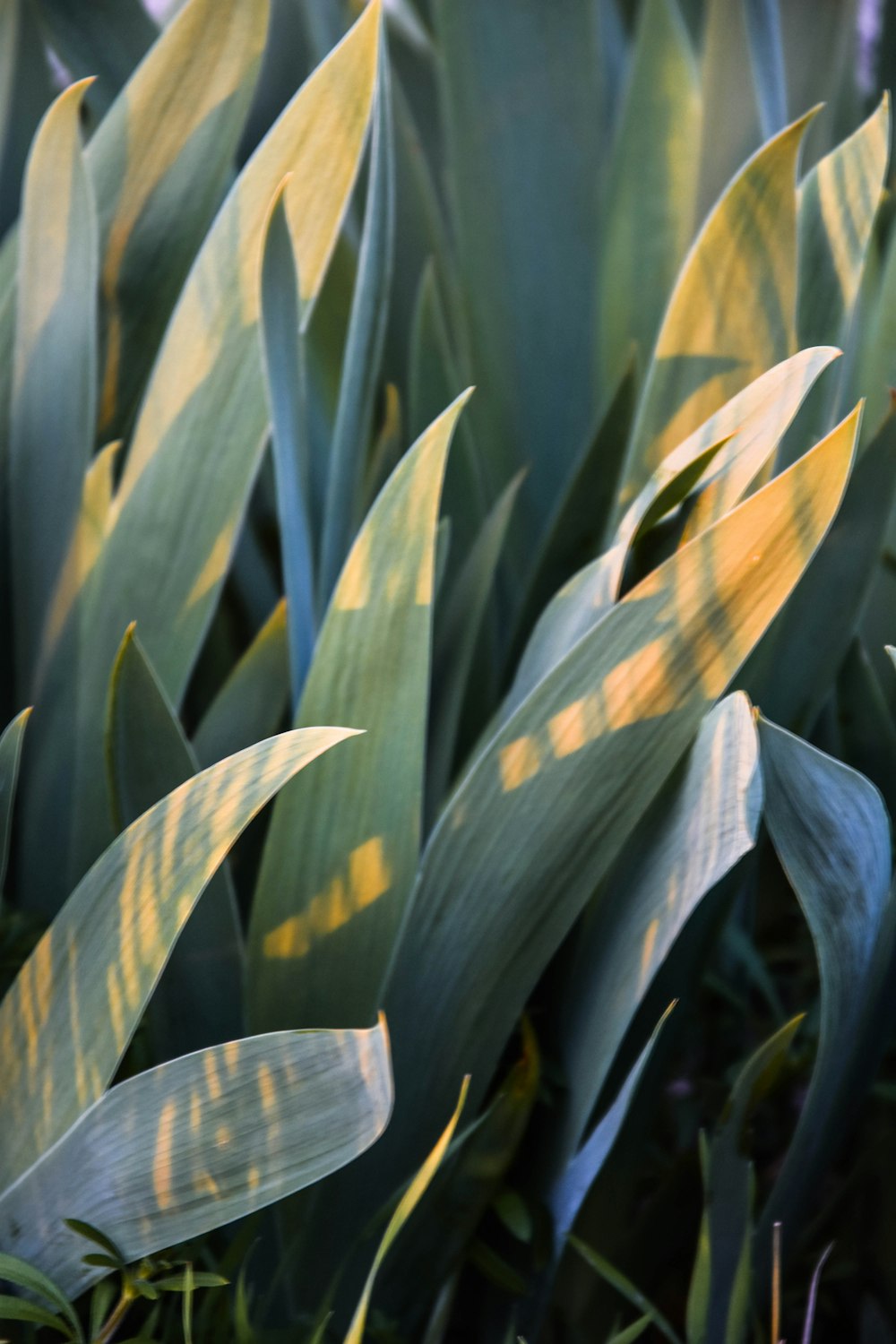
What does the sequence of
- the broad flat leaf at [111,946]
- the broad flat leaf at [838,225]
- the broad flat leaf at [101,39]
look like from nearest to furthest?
the broad flat leaf at [111,946], the broad flat leaf at [838,225], the broad flat leaf at [101,39]

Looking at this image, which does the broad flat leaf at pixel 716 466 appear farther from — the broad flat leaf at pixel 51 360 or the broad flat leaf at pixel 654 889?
the broad flat leaf at pixel 51 360

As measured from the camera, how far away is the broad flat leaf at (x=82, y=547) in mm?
398

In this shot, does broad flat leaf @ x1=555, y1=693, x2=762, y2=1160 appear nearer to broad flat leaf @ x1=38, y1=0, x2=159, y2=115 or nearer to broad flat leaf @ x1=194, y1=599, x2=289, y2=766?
broad flat leaf @ x1=194, y1=599, x2=289, y2=766

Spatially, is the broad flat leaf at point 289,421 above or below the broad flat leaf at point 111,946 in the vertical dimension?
above

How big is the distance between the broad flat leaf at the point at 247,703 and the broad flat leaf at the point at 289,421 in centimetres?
1

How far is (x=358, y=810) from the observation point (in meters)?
0.33

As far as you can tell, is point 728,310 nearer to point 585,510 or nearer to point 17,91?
point 585,510

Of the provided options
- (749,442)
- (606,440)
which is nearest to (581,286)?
(606,440)

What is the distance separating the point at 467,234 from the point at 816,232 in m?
0.22

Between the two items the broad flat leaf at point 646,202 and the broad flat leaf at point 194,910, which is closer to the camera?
the broad flat leaf at point 194,910

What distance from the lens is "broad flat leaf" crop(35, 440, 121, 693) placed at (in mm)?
398

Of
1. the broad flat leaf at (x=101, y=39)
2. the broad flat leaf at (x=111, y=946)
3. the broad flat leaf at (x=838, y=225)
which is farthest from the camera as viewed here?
the broad flat leaf at (x=101, y=39)

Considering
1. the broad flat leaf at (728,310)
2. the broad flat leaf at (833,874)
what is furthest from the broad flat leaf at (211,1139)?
the broad flat leaf at (728,310)

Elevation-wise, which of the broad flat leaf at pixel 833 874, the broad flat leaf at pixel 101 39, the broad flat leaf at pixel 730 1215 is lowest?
the broad flat leaf at pixel 730 1215
